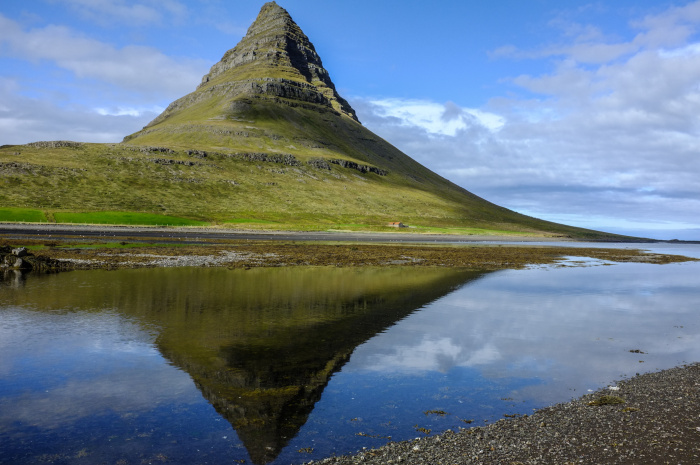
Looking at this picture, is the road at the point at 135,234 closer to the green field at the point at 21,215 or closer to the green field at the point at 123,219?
the green field at the point at 21,215

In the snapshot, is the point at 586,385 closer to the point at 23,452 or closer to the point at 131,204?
the point at 23,452

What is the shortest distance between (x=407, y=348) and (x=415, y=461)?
9.77 meters

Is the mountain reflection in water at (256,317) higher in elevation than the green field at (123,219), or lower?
lower

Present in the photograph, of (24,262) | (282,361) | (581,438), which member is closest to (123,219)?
(24,262)

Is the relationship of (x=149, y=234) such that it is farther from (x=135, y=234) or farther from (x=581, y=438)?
(x=581, y=438)

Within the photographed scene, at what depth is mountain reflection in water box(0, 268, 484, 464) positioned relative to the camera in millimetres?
13023

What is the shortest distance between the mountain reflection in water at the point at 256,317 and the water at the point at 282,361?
0.34 ft

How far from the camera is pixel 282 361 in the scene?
16.8 meters

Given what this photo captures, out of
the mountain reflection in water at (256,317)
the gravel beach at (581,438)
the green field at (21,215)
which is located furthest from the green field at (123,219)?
the gravel beach at (581,438)

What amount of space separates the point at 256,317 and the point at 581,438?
17.3m

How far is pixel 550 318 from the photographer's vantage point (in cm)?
2673

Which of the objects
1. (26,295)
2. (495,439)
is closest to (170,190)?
(26,295)

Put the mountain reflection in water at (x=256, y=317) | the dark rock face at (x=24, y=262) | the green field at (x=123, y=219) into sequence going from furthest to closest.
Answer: the green field at (x=123, y=219)
the dark rock face at (x=24, y=262)
the mountain reflection in water at (x=256, y=317)

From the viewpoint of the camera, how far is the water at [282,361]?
10867 millimetres
